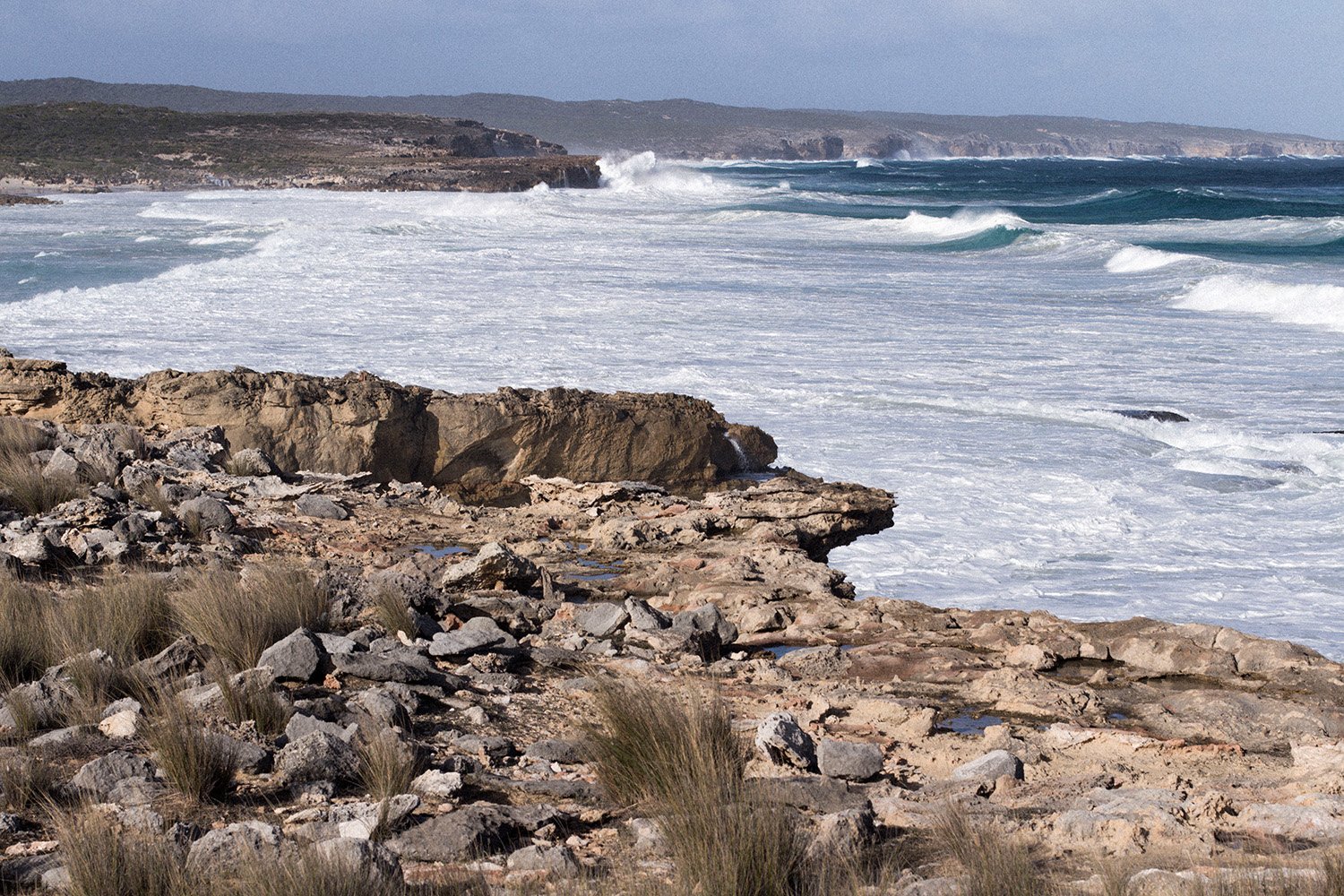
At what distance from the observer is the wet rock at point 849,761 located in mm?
3922

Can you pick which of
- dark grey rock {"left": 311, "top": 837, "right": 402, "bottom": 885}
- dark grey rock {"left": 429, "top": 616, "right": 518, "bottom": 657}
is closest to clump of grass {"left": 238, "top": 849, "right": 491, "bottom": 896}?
dark grey rock {"left": 311, "top": 837, "right": 402, "bottom": 885}

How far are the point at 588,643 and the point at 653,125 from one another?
632 feet

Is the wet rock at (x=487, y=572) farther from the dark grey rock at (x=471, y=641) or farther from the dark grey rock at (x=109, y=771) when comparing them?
the dark grey rock at (x=109, y=771)

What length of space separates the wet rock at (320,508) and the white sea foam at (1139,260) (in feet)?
79.7

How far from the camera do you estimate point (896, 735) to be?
4430mm

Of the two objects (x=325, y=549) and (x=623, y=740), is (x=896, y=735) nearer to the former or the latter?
(x=623, y=740)

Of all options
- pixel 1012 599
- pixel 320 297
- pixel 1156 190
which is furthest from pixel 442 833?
pixel 1156 190

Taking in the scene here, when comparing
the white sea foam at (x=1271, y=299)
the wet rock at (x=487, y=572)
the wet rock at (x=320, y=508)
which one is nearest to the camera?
the wet rock at (x=487, y=572)

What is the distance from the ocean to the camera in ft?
25.7

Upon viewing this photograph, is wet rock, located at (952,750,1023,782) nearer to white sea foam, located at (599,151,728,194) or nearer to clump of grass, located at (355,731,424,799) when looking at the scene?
clump of grass, located at (355,731,424,799)

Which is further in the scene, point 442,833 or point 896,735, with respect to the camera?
point 896,735

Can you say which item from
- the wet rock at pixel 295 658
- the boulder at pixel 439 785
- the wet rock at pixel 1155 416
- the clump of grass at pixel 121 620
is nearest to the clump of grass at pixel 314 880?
the boulder at pixel 439 785

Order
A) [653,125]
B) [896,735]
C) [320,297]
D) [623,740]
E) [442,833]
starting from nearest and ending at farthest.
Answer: [442,833] < [623,740] < [896,735] < [320,297] < [653,125]

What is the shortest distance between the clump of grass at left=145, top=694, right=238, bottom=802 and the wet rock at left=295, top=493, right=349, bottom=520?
369cm
